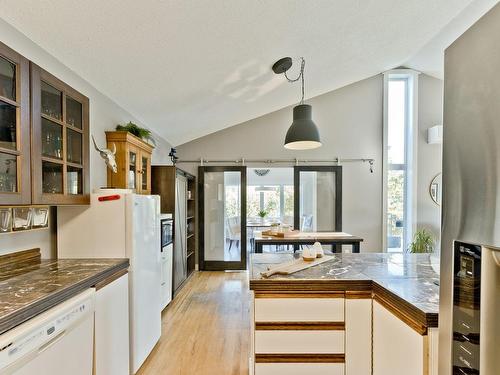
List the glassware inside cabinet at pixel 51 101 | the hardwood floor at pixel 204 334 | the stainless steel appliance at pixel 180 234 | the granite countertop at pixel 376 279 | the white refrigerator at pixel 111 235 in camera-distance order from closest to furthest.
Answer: the granite countertop at pixel 376 279, the glassware inside cabinet at pixel 51 101, the white refrigerator at pixel 111 235, the hardwood floor at pixel 204 334, the stainless steel appliance at pixel 180 234

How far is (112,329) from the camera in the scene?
183 cm

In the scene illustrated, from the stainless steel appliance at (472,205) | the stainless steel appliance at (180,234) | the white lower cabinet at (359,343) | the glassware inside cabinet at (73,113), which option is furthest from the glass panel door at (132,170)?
the stainless steel appliance at (472,205)

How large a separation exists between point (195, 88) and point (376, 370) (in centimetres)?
284

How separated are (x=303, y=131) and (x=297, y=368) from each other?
1985 millimetres

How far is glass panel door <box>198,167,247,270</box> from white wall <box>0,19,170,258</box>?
221cm

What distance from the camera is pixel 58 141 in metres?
1.80

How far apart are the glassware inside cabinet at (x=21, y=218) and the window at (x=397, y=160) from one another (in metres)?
5.28

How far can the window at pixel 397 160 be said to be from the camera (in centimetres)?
533

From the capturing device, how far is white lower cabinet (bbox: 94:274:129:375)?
5.59 ft

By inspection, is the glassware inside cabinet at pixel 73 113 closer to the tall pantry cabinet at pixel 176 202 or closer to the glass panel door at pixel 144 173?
the glass panel door at pixel 144 173

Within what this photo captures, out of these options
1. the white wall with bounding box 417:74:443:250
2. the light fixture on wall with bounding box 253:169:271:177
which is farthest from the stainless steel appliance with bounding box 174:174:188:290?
the white wall with bounding box 417:74:443:250

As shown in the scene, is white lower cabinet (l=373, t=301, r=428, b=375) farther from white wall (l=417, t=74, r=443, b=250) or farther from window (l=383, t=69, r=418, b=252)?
white wall (l=417, t=74, r=443, b=250)

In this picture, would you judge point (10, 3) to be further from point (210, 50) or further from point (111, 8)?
point (210, 50)

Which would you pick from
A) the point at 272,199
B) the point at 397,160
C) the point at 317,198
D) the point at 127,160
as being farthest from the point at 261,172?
the point at 127,160
